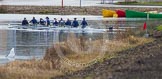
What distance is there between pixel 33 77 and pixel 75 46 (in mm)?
6959

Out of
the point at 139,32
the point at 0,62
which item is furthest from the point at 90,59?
the point at 139,32

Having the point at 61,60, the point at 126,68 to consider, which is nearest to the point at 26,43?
the point at 61,60

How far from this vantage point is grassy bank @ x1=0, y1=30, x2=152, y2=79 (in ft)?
53.4

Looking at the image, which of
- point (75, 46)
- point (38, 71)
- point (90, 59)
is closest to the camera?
point (38, 71)

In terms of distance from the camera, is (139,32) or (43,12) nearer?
(139,32)

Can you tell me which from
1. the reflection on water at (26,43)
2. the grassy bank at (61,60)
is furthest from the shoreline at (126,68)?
the reflection on water at (26,43)

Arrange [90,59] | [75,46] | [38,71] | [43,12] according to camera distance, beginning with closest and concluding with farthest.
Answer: [38,71], [90,59], [75,46], [43,12]

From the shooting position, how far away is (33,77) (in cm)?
1605

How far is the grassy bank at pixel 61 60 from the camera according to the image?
16266 millimetres

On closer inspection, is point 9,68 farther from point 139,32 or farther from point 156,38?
point 139,32

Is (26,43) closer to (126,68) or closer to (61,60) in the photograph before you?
(61,60)

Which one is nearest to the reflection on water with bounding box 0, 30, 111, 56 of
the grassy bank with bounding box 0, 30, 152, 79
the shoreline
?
the grassy bank with bounding box 0, 30, 152, 79

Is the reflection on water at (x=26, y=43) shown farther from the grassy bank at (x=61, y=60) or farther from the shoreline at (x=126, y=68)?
the shoreline at (x=126, y=68)

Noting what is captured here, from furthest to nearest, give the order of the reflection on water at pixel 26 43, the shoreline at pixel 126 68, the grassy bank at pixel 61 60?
the reflection on water at pixel 26 43 < the grassy bank at pixel 61 60 < the shoreline at pixel 126 68
